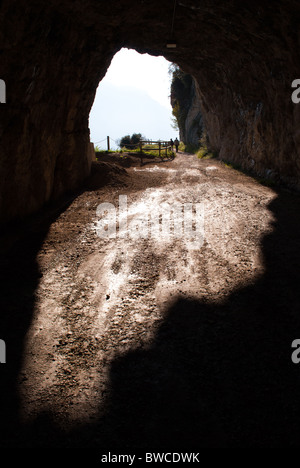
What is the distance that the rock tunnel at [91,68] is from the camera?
6.82 meters

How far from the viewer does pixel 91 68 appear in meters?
11.1

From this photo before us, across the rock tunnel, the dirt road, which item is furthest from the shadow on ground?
the rock tunnel

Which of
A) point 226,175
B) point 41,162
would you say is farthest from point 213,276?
point 226,175

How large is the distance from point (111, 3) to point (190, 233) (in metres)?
7.14

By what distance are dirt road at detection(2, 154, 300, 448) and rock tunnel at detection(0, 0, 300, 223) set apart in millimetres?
2539

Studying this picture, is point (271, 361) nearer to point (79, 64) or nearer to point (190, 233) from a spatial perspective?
point (190, 233)

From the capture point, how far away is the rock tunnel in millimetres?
6820

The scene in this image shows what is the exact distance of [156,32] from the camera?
1177 centimetres

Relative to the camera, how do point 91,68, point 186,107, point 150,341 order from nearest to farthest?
point 150,341 → point 91,68 → point 186,107

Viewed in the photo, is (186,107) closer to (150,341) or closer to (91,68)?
(91,68)

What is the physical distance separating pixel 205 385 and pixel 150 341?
3.13ft

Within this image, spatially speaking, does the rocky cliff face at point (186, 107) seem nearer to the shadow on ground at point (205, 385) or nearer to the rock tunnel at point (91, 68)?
the rock tunnel at point (91, 68)

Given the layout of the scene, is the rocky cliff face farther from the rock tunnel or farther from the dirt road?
the dirt road

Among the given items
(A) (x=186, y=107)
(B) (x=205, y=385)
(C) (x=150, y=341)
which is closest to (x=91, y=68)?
(C) (x=150, y=341)
